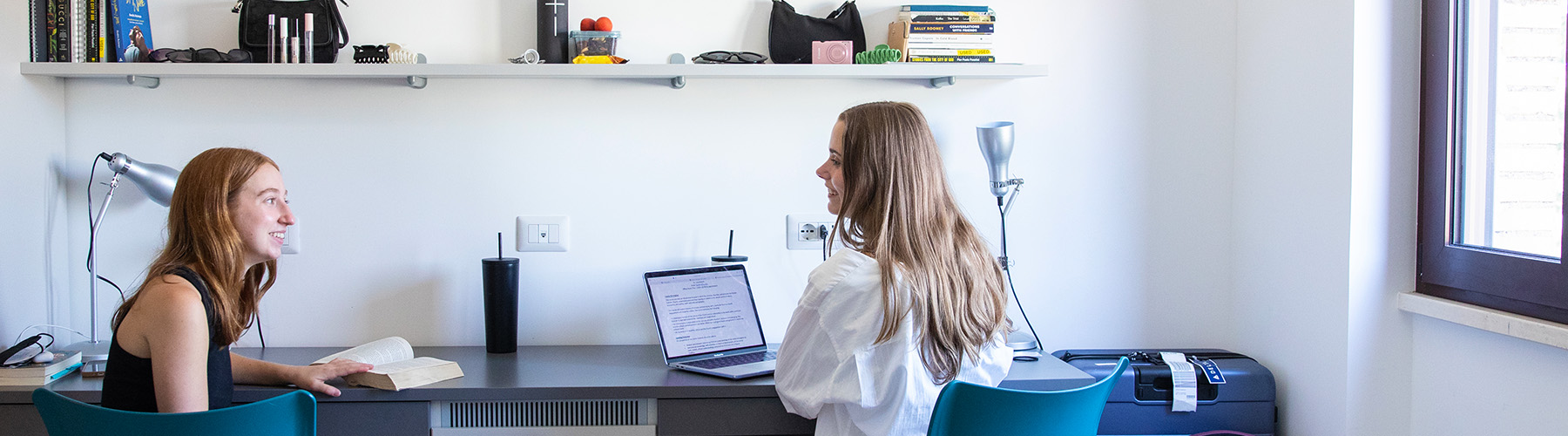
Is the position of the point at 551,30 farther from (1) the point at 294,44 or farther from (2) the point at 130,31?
(2) the point at 130,31

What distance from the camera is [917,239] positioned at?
158 cm

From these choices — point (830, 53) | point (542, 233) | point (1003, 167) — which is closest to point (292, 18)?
point (542, 233)

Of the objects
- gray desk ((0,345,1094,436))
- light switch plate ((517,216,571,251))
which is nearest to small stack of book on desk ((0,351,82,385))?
gray desk ((0,345,1094,436))

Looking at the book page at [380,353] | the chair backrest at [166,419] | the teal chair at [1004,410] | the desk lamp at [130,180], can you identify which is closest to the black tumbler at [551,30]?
the book page at [380,353]

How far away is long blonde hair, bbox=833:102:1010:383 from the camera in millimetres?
1530

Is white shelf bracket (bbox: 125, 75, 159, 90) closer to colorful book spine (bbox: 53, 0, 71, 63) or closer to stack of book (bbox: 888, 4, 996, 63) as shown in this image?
colorful book spine (bbox: 53, 0, 71, 63)

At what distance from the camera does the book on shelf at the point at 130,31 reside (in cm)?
213

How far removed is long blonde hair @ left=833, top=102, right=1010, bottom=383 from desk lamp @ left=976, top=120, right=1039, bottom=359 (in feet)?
1.73

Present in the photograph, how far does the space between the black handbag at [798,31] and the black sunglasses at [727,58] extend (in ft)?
0.19

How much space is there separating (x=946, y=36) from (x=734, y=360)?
2.86 feet

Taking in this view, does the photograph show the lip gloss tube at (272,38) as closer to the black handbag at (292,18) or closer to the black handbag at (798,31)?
the black handbag at (292,18)

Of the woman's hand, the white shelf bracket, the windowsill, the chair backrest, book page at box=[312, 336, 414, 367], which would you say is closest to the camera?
the chair backrest

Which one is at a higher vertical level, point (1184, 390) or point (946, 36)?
point (946, 36)

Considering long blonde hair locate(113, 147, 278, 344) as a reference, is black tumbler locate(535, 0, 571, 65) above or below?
above
